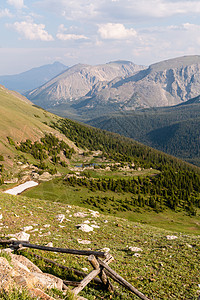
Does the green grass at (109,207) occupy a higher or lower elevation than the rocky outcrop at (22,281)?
lower

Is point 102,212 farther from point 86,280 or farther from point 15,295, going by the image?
point 15,295

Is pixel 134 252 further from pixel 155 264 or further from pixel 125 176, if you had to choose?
pixel 125 176

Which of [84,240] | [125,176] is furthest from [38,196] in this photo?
[125,176]

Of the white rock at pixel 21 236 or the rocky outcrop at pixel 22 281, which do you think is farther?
the white rock at pixel 21 236

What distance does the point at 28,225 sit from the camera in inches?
1063

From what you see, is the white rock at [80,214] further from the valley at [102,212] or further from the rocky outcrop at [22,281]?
the rocky outcrop at [22,281]

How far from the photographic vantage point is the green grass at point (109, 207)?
73.6m

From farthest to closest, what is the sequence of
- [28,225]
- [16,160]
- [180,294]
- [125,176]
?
[125,176] < [16,160] < [28,225] < [180,294]

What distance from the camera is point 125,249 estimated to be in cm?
2317

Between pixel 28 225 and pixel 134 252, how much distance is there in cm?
1483

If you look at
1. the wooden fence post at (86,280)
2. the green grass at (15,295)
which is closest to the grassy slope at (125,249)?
the wooden fence post at (86,280)

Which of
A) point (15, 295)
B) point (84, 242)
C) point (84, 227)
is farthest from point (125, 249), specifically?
point (15, 295)

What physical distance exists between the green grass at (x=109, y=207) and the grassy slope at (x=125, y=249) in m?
39.8

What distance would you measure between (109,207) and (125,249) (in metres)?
58.1
